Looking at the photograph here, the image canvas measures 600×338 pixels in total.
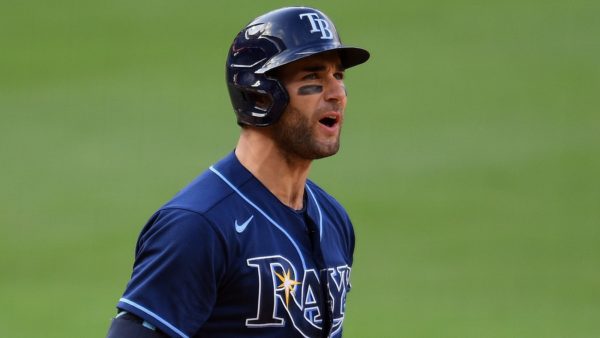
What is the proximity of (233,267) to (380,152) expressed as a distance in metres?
7.88

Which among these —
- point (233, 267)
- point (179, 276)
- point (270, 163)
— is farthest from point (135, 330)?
point (270, 163)

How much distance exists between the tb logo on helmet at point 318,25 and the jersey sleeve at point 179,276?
0.85m

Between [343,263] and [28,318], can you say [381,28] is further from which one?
[343,263]

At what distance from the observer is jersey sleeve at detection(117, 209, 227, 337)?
4.11m

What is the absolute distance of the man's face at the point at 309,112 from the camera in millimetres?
4465

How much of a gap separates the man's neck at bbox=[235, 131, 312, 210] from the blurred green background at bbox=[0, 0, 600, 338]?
16.2 feet

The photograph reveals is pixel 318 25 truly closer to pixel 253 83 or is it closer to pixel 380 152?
pixel 253 83

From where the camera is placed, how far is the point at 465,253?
10.7 m

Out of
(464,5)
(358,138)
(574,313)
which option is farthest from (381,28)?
(574,313)

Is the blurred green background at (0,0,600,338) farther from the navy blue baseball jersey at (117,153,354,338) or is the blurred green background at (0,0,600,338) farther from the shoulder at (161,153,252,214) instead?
the shoulder at (161,153,252,214)

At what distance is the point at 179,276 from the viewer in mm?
4105

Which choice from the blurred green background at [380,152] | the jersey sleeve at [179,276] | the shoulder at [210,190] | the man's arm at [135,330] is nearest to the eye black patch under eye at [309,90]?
the shoulder at [210,190]

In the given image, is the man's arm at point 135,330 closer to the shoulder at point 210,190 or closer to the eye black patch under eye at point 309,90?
the shoulder at point 210,190

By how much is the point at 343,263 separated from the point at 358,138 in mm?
7463
